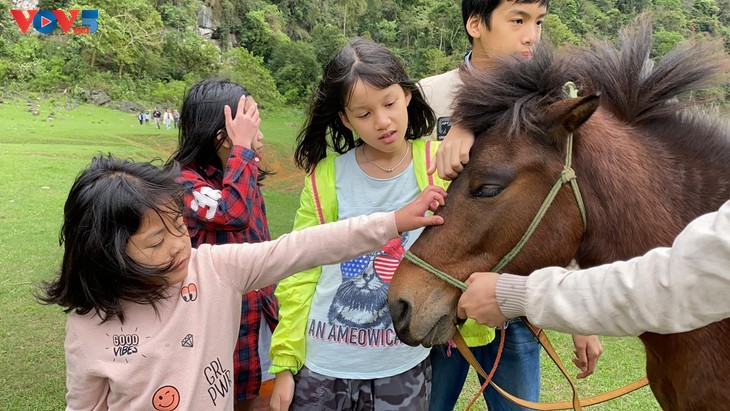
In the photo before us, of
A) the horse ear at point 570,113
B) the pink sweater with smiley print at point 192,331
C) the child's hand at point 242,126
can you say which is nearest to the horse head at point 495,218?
the horse ear at point 570,113

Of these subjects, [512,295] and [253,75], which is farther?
[253,75]

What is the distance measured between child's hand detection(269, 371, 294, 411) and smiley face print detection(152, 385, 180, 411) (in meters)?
0.38

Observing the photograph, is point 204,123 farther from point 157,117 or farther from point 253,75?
point 253,75

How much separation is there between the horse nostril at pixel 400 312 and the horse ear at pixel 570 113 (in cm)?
70

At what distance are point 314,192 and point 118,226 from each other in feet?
2.33

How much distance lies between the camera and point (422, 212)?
64.3 inches

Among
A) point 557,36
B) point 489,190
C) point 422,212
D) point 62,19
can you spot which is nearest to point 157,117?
point 62,19

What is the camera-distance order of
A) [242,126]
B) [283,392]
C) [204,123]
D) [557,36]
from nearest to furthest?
1. [283,392]
2. [242,126]
3. [204,123]
4. [557,36]

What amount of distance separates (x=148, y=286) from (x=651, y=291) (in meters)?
1.42

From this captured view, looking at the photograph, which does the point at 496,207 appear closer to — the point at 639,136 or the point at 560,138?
the point at 560,138

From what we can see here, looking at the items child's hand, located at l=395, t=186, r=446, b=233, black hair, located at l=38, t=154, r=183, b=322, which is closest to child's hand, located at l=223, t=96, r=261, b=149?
black hair, located at l=38, t=154, r=183, b=322

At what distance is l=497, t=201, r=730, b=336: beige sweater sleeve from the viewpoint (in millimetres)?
1055

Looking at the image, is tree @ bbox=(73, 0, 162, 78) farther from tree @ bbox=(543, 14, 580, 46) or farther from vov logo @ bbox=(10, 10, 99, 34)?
tree @ bbox=(543, 14, 580, 46)

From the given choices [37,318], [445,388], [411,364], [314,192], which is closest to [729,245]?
[411,364]
